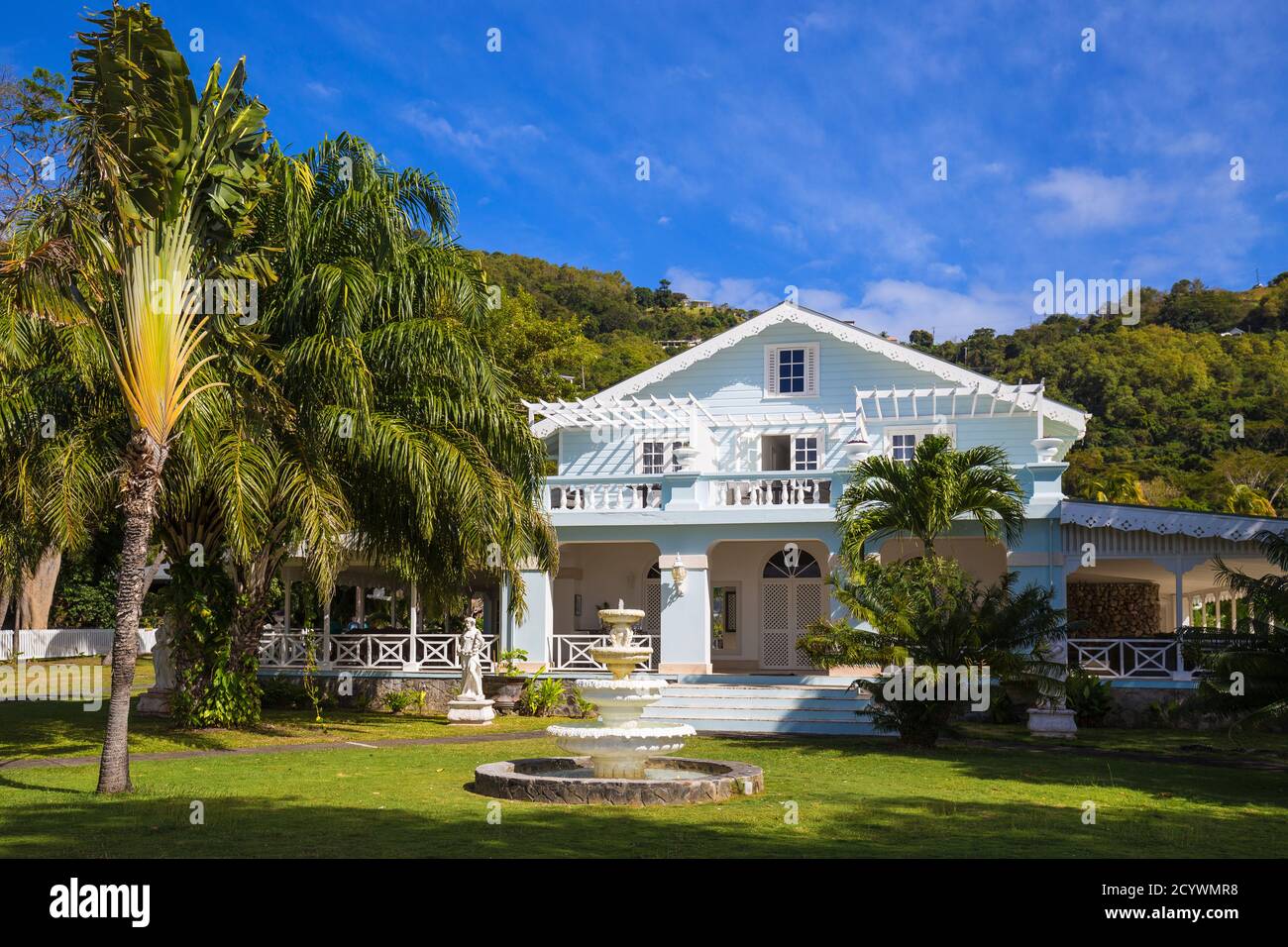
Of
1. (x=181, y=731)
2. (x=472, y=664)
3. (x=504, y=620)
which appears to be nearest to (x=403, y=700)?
(x=472, y=664)

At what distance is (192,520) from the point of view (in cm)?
1978

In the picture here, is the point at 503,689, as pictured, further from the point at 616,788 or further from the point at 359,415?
the point at 616,788

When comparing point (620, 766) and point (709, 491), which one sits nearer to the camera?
point (620, 766)

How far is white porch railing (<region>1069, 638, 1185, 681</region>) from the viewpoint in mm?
22859

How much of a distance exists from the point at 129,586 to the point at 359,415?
17.4ft

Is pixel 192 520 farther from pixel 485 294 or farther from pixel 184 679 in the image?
pixel 485 294

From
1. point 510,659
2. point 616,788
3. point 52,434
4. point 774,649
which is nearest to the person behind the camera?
point 616,788

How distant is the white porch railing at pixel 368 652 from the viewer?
85.6ft

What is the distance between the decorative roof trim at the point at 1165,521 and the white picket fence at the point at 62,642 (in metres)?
26.2

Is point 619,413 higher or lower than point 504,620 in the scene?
higher

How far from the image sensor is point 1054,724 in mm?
20562

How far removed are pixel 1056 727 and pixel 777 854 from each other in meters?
→ 12.2

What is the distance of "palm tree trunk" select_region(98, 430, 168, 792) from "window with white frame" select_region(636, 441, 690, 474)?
56.3ft
